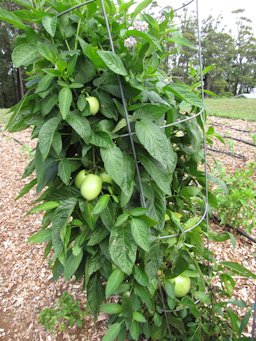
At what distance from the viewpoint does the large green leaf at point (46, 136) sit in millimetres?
863

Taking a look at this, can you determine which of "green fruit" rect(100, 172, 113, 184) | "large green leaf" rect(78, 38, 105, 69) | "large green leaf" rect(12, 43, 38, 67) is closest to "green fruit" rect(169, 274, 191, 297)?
"green fruit" rect(100, 172, 113, 184)

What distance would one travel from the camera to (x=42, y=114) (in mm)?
934

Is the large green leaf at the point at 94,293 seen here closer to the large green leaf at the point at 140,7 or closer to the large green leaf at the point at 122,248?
the large green leaf at the point at 122,248

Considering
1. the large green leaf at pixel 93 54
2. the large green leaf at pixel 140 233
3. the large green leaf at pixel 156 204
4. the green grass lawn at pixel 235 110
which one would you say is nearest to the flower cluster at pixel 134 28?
the large green leaf at pixel 93 54

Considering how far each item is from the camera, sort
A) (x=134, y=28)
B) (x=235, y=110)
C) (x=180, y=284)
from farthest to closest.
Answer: (x=235, y=110)
(x=180, y=284)
(x=134, y=28)

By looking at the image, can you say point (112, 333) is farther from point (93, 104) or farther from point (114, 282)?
point (93, 104)

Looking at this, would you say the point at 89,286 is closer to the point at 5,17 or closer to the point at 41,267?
the point at 5,17

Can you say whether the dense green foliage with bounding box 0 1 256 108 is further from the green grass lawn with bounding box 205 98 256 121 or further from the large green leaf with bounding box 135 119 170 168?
the large green leaf with bounding box 135 119 170 168

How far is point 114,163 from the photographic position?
2.94 feet

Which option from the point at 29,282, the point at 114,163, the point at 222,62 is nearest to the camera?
the point at 114,163

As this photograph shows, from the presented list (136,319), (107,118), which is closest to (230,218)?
(136,319)

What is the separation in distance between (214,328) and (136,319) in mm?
418

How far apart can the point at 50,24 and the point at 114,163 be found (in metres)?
0.45

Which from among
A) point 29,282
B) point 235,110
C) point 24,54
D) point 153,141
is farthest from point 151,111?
point 235,110
